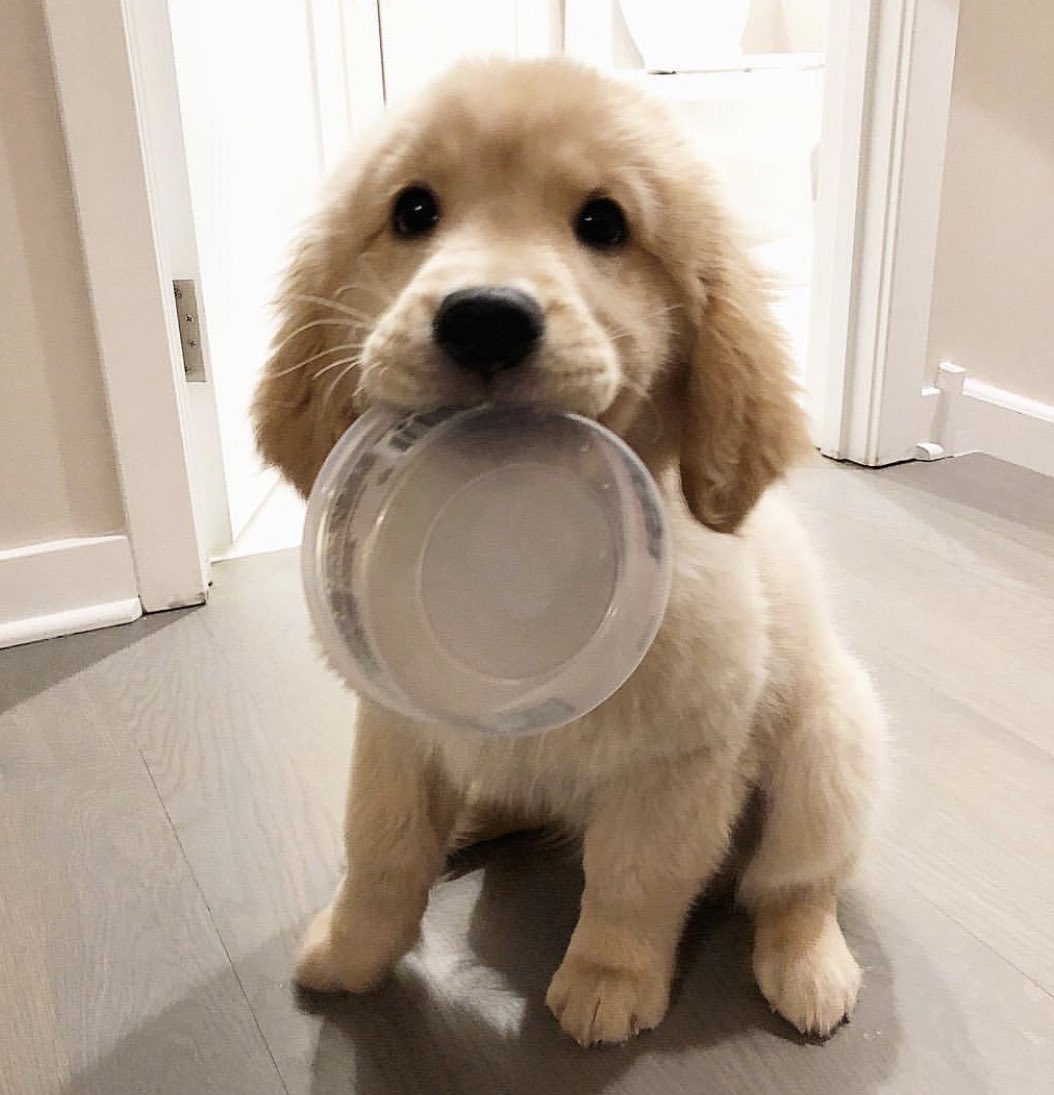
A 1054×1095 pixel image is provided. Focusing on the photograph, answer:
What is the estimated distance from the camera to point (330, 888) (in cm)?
118

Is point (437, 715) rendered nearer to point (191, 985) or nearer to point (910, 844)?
point (191, 985)

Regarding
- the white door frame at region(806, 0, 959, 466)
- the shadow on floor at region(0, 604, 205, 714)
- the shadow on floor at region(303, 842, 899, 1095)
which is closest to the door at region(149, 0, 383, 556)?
the shadow on floor at region(0, 604, 205, 714)

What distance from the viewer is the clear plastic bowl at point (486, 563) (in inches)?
29.9

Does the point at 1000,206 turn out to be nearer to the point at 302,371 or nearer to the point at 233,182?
the point at 233,182

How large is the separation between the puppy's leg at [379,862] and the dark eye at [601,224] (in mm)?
437

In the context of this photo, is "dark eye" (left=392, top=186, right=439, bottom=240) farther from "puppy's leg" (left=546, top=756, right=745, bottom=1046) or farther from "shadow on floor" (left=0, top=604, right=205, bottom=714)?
"shadow on floor" (left=0, top=604, right=205, bottom=714)

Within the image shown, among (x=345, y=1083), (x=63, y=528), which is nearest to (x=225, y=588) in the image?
(x=63, y=528)

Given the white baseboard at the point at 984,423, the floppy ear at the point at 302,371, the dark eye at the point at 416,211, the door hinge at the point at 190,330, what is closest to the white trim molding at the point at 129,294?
the door hinge at the point at 190,330

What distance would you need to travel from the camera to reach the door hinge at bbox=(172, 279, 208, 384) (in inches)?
72.6

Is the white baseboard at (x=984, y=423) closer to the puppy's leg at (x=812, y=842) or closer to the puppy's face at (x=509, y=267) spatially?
the puppy's leg at (x=812, y=842)

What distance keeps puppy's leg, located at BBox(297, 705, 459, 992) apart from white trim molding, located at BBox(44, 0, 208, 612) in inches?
34.5

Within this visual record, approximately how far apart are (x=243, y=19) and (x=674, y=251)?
68.2 inches

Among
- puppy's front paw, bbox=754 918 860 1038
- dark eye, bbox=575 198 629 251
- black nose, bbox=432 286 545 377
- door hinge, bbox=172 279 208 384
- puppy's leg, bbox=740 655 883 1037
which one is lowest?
puppy's front paw, bbox=754 918 860 1038

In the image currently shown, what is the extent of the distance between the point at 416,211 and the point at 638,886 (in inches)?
22.4
